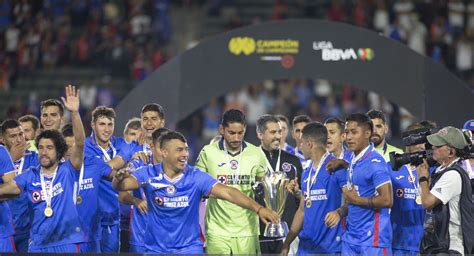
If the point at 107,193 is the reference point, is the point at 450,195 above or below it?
below

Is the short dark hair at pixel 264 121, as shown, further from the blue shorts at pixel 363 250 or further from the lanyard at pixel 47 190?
the lanyard at pixel 47 190

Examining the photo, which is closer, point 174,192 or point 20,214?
point 174,192

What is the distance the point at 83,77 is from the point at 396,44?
11.5 metres

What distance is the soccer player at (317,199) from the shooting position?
1227cm

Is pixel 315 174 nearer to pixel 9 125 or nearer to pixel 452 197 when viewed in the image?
pixel 452 197

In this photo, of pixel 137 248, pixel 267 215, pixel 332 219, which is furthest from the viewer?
pixel 137 248

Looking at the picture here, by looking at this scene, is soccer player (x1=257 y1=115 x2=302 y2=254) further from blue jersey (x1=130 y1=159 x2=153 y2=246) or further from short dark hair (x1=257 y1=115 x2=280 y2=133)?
blue jersey (x1=130 y1=159 x2=153 y2=246)

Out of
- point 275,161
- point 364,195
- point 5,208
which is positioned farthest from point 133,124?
point 364,195

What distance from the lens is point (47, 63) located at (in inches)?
999

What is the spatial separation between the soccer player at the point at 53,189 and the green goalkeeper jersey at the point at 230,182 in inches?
61.6

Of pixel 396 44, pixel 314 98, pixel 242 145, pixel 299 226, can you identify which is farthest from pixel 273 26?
pixel 314 98

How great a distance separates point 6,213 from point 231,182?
8.54ft

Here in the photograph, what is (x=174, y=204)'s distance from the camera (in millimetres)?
11172

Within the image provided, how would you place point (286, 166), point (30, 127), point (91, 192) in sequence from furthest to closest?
point (30, 127)
point (286, 166)
point (91, 192)
